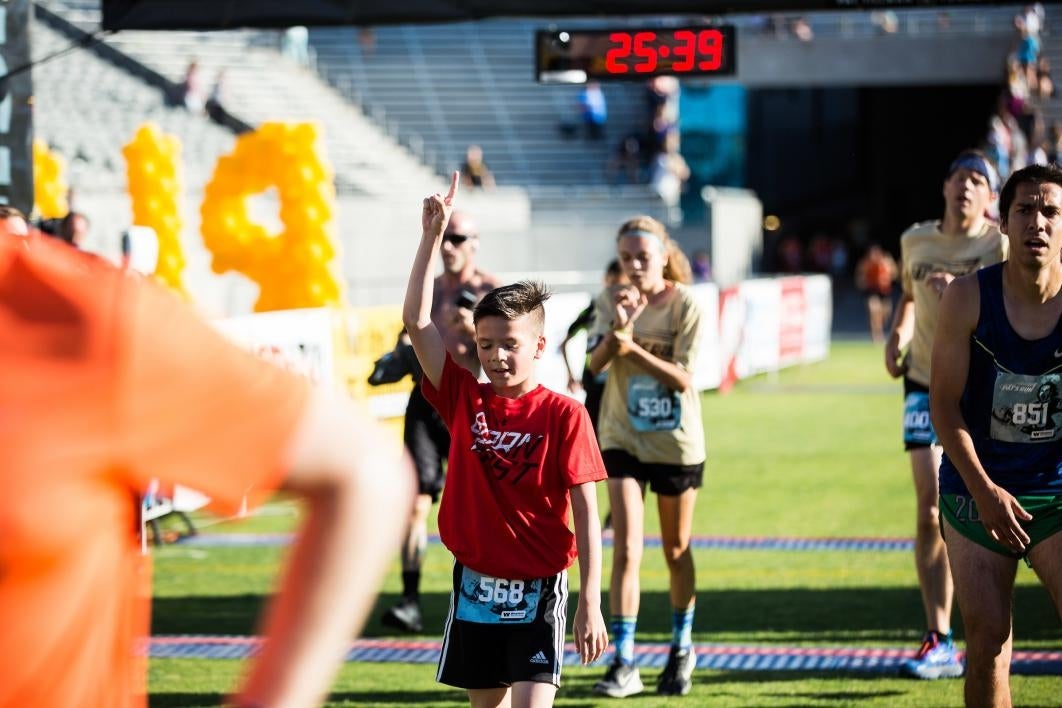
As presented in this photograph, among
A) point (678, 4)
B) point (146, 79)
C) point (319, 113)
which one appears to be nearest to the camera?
point (678, 4)

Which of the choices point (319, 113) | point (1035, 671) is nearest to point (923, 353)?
point (1035, 671)

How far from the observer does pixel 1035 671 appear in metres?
6.88

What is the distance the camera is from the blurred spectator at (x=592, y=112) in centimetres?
4031

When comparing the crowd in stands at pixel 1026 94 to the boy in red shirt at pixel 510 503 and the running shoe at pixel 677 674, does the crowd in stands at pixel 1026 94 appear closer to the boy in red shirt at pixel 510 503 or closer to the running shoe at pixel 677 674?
the running shoe at pixel 677 674

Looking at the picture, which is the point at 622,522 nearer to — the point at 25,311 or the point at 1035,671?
the point at 1035,671

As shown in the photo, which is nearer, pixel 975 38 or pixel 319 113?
pixel 319 113

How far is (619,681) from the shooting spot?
6.64m

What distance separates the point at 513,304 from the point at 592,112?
36392mm

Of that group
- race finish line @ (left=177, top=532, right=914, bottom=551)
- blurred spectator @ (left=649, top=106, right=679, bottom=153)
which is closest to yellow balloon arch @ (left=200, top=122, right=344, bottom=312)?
race finish line @ (left=177, top=532, right=914, bottom=551)

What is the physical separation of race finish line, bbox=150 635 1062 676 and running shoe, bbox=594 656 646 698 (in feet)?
1.79

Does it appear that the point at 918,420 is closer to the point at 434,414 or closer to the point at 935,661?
the point at 935,661

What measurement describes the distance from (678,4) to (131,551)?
6115mm

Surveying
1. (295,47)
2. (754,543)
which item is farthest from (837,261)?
(754,543)

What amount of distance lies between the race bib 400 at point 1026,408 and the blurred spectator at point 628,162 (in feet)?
113
